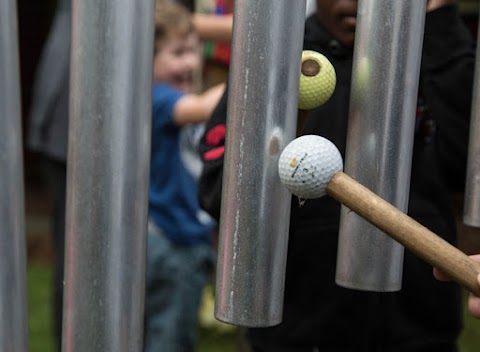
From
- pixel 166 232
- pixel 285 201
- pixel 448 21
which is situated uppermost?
pixel 448 21

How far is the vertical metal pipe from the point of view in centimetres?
94

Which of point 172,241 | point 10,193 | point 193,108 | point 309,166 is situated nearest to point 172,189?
point 172,241

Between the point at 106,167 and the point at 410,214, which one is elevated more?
the point at 106,167

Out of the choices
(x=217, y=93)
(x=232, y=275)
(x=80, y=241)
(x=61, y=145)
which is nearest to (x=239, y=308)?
(x=232, y=275)

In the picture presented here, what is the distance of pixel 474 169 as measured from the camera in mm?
986

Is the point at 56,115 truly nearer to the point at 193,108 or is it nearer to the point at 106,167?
the point at 193,108

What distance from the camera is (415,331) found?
1.25 metres

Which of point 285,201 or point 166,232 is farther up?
point 285,201

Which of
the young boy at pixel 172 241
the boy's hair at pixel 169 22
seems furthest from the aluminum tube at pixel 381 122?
the boy's hair at pixel 169 22

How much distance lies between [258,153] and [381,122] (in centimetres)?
14

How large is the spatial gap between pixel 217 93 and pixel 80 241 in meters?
1.12

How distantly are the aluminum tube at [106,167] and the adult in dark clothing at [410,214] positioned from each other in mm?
274

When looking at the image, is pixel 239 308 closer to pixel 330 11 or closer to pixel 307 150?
pixel 307 150

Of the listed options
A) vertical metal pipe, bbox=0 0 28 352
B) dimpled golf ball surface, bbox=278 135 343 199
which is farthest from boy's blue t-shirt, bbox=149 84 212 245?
dimpled golf ball surface, bbox=278 135 343 199
